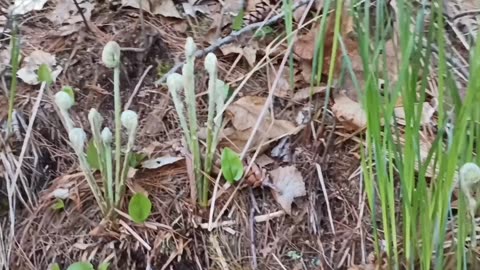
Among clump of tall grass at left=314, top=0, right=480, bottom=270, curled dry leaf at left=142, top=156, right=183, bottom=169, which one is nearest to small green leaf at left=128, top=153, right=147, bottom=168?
Result: curled dry leaf at left=142, top=156, right=183, bottom=169

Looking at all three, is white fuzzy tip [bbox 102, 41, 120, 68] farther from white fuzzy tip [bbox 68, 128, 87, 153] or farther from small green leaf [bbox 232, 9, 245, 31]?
small green leaf [bbox 232, 9, 245, 31]

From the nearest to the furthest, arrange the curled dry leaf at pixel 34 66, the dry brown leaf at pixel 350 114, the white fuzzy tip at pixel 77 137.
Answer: the white fuzzy tip at pixel 77 137
the dry brown leaf at pixel 350 114
the curled dry leaf at pixel 34 66

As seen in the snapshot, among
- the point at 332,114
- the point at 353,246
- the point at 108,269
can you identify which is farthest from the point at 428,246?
the point at 108,269

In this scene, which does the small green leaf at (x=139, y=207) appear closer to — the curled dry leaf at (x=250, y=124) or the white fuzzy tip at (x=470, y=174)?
the curled dry leaf at (x=250, y=124)

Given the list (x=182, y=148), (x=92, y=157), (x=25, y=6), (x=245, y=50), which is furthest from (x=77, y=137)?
(x=25, y=6)

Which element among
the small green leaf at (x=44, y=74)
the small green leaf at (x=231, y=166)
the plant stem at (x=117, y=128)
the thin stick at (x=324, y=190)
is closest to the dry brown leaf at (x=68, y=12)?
the small green leaf at (x=44, y=74)

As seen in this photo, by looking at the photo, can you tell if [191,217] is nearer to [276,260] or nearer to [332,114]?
[276,260]

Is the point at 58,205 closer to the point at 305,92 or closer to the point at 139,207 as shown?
the point at 139,207
